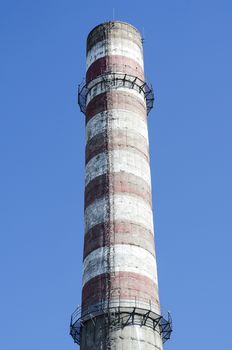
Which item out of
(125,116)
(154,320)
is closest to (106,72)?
(125,116)

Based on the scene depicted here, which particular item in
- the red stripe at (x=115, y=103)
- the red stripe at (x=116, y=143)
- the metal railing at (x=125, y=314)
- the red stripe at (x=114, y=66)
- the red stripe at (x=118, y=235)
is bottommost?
the metal railing at (x=125, y=314)

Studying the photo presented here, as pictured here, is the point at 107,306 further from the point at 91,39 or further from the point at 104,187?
the point at 91,39

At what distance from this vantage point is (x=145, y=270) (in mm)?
38688

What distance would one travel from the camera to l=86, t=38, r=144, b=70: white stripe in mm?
47625

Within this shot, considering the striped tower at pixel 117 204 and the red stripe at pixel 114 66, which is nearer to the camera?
the striped tower at pixel 117 204

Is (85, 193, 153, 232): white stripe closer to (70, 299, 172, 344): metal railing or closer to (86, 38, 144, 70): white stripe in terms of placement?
(70, 299, 172, 344): metal railing

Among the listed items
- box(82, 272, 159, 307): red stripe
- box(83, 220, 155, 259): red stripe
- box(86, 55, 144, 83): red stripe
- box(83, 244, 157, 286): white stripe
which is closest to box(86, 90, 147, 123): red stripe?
box(86, 55, 144, 83): red stripe

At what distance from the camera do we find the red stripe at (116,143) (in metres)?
42.9

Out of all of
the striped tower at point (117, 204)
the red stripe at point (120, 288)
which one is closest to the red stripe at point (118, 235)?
the striped tower at point (117, 204)

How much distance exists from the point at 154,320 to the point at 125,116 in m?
14.3

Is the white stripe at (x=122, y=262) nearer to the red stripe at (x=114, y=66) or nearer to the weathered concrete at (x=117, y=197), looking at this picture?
the weathered concrete at (x=117, y=197)

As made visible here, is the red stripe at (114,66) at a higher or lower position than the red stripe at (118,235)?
higher

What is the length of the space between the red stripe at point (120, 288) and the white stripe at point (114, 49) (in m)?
17.7

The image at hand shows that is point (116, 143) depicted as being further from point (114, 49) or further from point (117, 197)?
point (114, 49)
